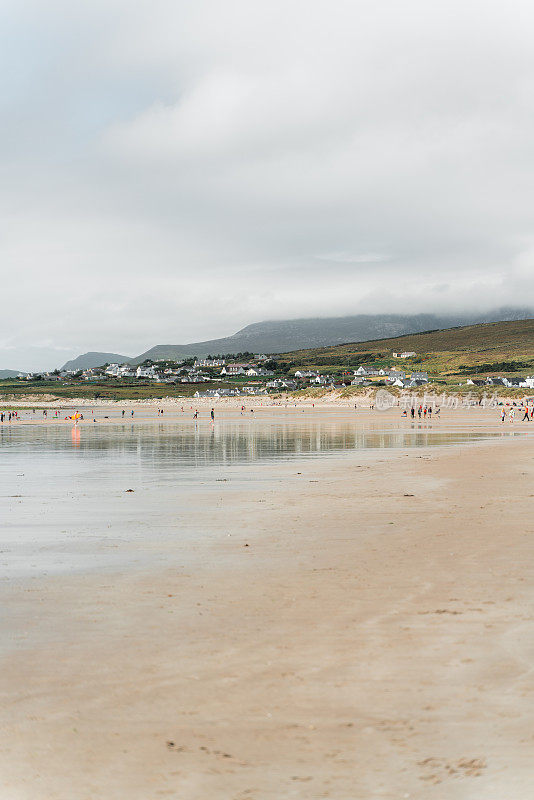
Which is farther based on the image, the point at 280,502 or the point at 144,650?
the point at 280,502

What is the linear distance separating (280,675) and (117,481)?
17.9 m

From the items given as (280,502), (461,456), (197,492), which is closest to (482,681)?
(280,502)

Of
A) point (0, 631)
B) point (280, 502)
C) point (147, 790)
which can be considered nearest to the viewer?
point (147, 790)

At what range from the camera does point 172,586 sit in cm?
1034

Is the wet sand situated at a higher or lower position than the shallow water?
higher

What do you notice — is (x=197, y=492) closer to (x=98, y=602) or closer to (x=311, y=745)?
(x=98, y=602)

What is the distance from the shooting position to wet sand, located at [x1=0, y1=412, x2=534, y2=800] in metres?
5.20

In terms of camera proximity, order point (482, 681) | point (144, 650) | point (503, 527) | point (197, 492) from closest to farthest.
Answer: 1. point (482, 681)
2. point (144, 650)
3. point (503, 527)
4. point (197, 492)

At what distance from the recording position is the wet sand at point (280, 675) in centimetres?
520

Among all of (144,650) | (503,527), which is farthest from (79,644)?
(503,527)

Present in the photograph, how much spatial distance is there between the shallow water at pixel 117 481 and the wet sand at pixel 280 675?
5.39ft

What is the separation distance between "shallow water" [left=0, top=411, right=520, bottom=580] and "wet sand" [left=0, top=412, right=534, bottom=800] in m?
1.64

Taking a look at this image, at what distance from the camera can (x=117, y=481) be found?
23.9 m

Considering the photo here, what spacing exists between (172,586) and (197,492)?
10547 millimetres
